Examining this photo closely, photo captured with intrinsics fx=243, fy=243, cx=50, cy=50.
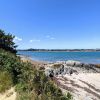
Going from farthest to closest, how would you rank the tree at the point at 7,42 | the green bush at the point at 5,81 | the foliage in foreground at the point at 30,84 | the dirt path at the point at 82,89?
the tree at the point at 7,42
the dirt path at the point at 82,89
the green bush at the point at 5,81
the foliage in foreground at the point at 30,84

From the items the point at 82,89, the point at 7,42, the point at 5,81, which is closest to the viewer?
the point at 5,81

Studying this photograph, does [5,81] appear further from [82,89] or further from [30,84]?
[82,89]

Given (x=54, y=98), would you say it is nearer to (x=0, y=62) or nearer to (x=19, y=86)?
(x=19, y=86)

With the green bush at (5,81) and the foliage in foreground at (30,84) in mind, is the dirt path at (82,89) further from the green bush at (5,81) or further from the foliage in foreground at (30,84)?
the green bush at (5,81)

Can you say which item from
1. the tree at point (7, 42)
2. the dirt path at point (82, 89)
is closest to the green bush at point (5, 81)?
the dirt path at point (82, 89)

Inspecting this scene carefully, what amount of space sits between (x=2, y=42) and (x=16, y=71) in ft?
54.1

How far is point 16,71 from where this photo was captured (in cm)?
1456

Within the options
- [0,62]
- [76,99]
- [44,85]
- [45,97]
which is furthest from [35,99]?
[76,99]

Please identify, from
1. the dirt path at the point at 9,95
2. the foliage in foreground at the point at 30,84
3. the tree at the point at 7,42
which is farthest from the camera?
the tree at the point at 7,42

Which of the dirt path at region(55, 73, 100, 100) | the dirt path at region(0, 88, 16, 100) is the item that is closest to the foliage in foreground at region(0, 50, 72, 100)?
the dirt path at region(0, 88, 16, 100)

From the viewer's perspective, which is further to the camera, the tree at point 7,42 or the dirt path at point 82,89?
the tree at point 7,42

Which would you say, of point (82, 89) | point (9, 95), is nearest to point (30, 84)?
point (9, 95)

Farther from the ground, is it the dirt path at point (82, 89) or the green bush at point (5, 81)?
the green bush at point (5, 81)

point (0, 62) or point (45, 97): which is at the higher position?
point (0, 62)
